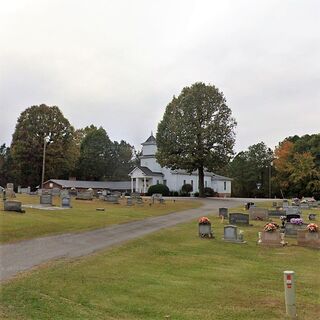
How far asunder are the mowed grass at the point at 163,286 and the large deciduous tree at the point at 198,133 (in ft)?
134

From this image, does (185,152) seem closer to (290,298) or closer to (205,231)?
(205,231)

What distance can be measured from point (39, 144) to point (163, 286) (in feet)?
215

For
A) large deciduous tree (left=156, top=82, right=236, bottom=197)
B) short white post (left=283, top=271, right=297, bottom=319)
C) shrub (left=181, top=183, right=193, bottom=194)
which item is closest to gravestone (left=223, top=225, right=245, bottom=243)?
short white post (left=283, top=271, right=297, bottom=319)

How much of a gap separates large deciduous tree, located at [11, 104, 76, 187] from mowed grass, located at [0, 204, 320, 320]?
58.9 metres

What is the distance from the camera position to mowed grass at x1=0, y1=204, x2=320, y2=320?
7985 millimetres

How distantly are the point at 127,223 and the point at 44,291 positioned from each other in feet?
49.8

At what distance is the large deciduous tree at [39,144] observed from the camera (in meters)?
72.0

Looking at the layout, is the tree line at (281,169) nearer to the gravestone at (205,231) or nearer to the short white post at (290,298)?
the gravestone at (205,231)

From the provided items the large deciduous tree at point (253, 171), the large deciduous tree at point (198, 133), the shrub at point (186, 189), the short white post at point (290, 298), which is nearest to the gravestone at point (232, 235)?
the short white post at point (290, 298)

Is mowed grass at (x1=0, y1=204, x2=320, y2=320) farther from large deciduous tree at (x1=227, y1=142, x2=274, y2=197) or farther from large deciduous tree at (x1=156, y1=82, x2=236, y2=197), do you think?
large deciduous tree at (x1=227, y1=142, x2=274, y2=197)

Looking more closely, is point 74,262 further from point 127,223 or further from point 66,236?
point 127,223

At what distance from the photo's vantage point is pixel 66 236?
1769 centimetres

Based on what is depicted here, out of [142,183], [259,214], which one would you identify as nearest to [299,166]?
[142,183]

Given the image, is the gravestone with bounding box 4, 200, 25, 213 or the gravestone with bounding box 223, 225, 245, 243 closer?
the gravestone with bounding box 223, 225, 245, 243
